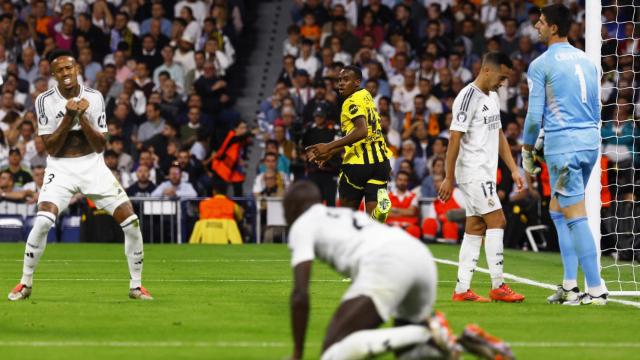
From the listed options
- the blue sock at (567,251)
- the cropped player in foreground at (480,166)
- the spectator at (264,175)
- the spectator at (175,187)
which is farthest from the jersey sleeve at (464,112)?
the spectator at (175,187)

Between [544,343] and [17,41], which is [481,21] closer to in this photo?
[17,41]

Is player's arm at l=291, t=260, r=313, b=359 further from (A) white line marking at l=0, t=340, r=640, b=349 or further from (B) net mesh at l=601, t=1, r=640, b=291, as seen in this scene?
(B) net mesh at l=601, t=1, r=640, b=291

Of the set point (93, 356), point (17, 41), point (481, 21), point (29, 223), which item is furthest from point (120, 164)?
point (93, 356)

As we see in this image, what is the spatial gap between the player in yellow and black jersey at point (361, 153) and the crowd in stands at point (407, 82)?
6.46m

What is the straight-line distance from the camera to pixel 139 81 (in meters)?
26.1

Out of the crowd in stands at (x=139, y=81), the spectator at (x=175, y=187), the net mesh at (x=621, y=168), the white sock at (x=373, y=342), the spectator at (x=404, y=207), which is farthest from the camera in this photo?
the crowd in stands at (x=139, y=81)

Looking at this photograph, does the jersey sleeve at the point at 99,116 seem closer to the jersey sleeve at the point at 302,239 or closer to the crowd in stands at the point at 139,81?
the jersey sleeve at the point at 302,239

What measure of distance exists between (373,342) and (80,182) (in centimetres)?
537

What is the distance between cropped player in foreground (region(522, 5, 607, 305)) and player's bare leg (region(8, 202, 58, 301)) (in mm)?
4485

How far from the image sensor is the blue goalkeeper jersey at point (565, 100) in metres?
11.2

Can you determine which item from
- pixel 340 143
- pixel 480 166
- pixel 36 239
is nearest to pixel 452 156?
pixel 480 166

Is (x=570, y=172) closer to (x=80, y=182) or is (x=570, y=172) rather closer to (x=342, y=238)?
(x=342, y=238)

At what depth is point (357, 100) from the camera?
44.7ft

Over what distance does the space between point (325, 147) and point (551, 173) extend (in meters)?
2.87
